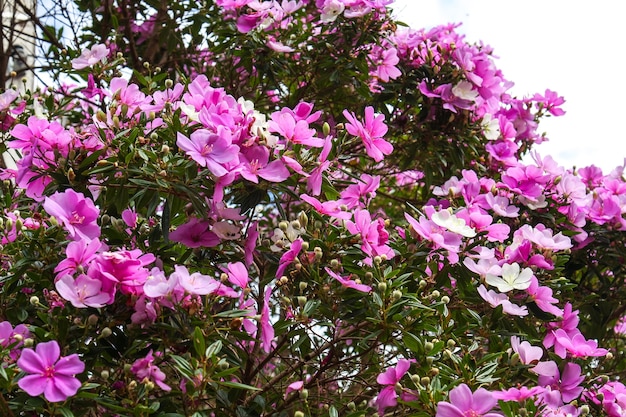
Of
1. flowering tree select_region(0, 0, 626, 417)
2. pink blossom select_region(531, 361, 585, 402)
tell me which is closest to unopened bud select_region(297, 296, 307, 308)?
flowering tree select_region(0, 0, 626, 417)

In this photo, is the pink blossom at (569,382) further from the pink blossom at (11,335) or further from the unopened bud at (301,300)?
the pink blossom at (11,335)

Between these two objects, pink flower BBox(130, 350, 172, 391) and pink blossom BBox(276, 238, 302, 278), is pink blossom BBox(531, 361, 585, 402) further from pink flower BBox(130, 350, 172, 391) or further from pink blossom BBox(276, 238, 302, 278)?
pink flower BBox(130, 350, 172, 391)

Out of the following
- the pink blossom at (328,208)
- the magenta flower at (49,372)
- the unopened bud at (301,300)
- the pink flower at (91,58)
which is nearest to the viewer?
the magenta flower at (49,372)

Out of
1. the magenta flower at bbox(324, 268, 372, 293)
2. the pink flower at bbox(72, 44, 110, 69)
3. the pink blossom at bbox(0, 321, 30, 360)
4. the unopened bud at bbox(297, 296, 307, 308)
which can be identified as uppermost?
the pink flower at bbox(72, 44, 110, 69)

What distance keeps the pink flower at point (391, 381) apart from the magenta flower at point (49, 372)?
22.3 inches

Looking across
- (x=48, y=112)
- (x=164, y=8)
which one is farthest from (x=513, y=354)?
(x=164, y=8)

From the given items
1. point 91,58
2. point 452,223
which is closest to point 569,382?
point 452,223

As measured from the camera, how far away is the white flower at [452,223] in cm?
140

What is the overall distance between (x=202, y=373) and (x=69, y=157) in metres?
0.52

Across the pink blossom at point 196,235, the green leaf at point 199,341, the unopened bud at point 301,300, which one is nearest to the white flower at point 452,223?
the unopened bud at point 301,300

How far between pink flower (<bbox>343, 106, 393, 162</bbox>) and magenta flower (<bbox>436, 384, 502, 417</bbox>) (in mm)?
568

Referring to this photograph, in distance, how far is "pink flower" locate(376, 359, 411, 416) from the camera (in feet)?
4.14

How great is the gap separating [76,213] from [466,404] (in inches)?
29.6

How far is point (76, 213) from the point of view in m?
1.20
